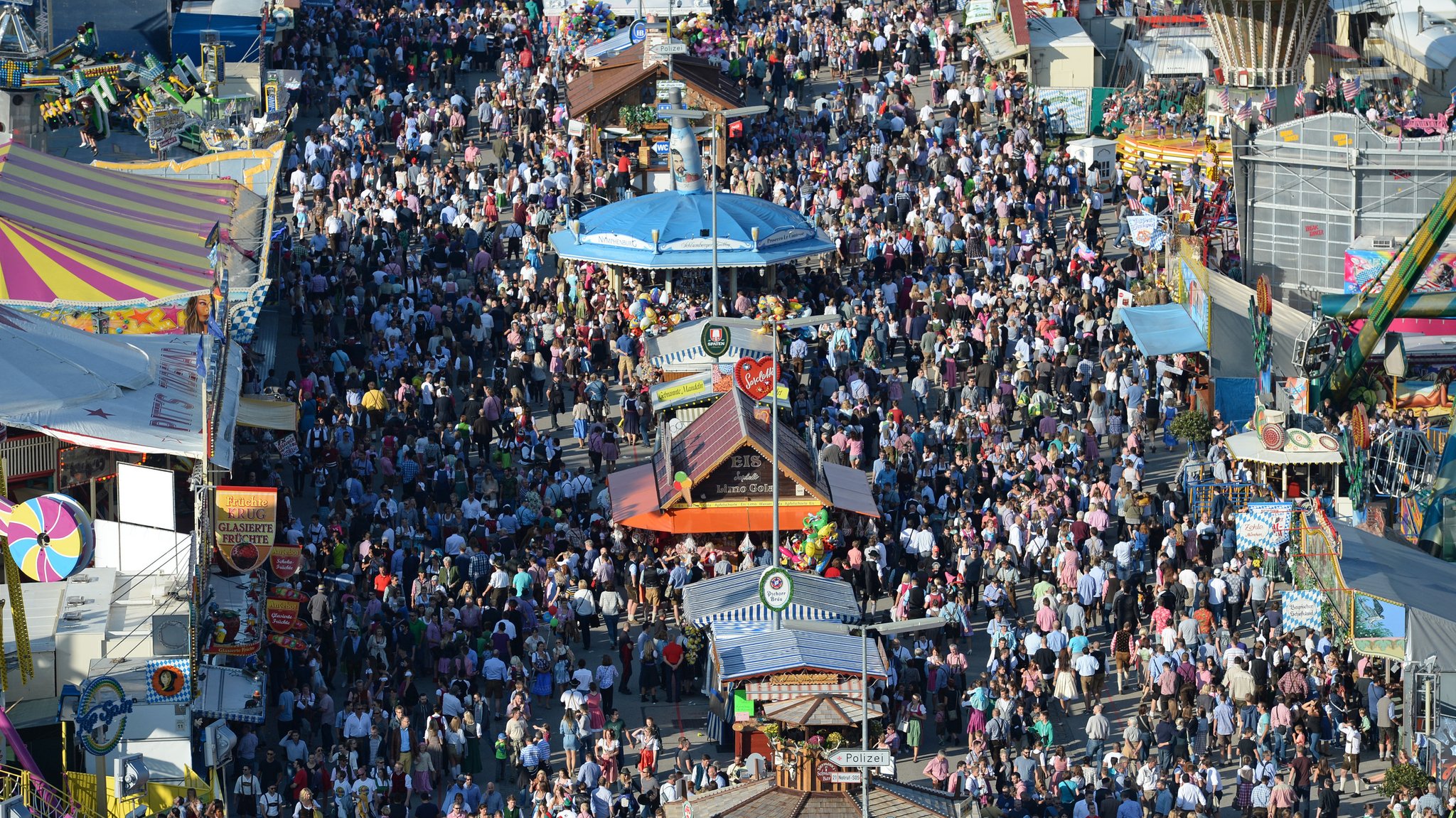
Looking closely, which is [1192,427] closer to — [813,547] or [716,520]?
[813,547]

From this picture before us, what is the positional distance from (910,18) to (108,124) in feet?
63.2

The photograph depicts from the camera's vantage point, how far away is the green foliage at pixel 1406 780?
29453 millimetres

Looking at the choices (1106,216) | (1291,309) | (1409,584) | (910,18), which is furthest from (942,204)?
(1409,584)

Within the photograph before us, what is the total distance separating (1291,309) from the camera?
4550 cm

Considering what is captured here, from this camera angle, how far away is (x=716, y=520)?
36.9m

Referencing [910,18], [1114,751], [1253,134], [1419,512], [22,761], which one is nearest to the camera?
[22,761]

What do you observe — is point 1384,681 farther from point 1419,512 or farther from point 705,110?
point 705,110

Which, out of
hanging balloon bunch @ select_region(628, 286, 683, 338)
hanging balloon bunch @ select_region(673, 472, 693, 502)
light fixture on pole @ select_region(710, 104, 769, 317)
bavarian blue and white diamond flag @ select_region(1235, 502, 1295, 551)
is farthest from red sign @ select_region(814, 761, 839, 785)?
light fixture on pole @ select_region(710, 104, 769, 317)

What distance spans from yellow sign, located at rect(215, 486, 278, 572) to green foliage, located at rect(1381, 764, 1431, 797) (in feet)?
45.2

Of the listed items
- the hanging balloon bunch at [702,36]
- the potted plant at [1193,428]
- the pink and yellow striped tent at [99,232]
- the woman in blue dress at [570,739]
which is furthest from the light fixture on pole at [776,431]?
the hanging balloon bunch at [702,36]

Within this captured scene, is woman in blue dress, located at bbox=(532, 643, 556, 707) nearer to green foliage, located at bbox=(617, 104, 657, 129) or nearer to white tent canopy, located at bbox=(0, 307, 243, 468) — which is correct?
white tent canopy, located at bbox=(0, 307, 243, 468)

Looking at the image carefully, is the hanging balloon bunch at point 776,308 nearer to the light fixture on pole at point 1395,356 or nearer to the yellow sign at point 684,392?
the yellow sign at point 684,392

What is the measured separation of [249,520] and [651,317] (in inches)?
495

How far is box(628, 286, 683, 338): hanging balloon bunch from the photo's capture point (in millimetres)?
44688
